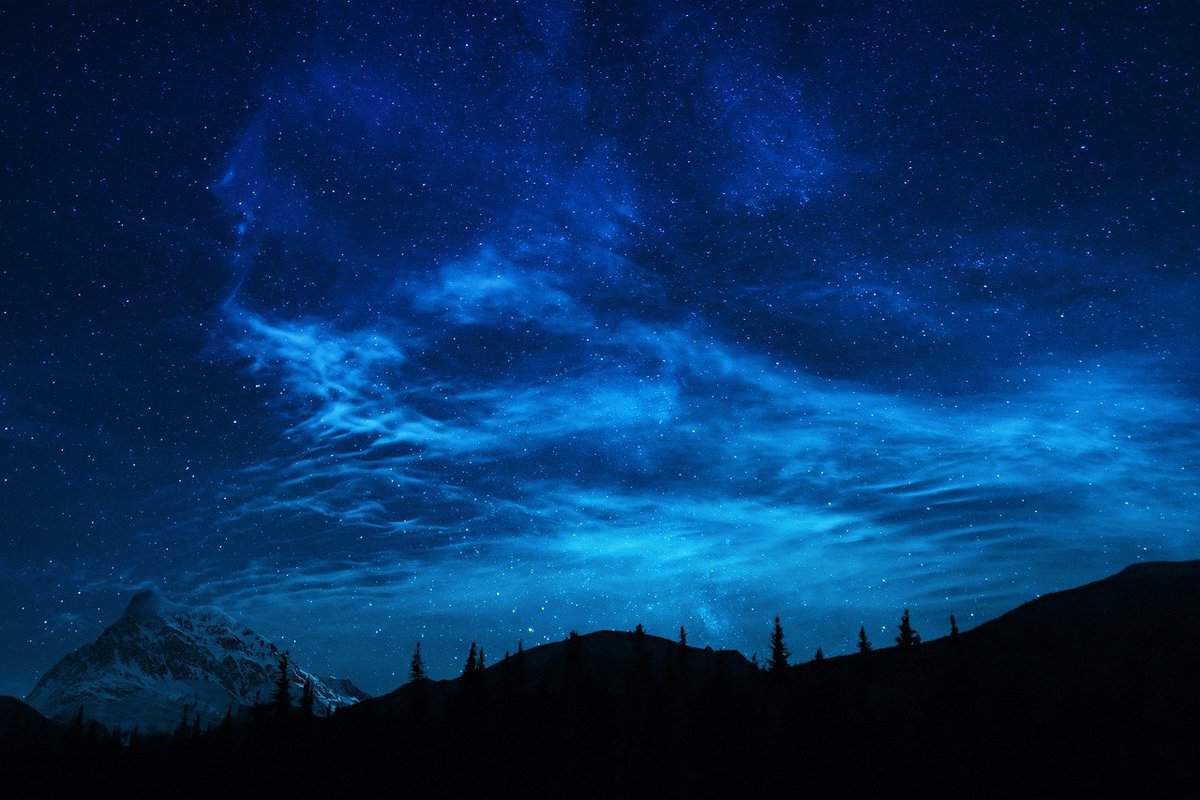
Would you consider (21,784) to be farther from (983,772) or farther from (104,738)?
(983,772)

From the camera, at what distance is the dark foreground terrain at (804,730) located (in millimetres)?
66938

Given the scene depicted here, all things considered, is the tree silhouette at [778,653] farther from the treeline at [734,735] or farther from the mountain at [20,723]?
the mountain at [20,723]

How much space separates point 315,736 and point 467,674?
83.6 feet

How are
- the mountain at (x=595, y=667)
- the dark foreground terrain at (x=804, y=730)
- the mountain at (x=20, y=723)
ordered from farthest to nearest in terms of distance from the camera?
the mountain at (x=20, y=723)
the mountain at (x=595, y=667)
the dark foreground terrain at (x=804, y=730)

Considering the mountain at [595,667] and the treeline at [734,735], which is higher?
the mountain at [595,667]

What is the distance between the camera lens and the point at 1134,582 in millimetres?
94375

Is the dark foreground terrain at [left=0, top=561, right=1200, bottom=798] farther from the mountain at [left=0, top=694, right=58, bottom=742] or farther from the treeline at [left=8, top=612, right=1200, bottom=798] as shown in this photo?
the mountain at [left=0, top=694, right=58, bottom=742]

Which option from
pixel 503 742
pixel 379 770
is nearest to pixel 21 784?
pixel 379 770

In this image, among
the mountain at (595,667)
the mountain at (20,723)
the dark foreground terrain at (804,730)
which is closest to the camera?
the dark foreground terrain at (804,730)

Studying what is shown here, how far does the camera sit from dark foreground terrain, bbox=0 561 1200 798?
2635 inches

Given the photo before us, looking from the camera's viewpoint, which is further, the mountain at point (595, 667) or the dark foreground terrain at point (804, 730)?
the mountain at point (595, 667)

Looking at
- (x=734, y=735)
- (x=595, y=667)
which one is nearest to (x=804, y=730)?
(x=734, y=735)

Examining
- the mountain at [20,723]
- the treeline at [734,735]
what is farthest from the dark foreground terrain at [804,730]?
the mountain at [20,723]

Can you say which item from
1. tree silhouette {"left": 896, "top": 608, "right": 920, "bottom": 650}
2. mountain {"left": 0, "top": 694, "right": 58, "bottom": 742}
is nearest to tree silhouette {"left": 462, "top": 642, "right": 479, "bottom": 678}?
tree silhouette {"left": 896, "top": 608, "right": 920, "bottom": 650}
